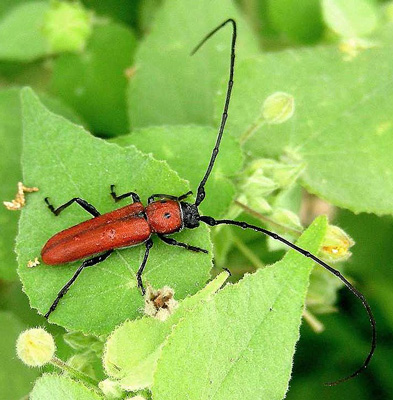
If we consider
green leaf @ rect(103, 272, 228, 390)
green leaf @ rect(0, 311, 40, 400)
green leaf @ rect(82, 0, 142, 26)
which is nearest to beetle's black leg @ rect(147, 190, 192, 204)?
green leaf @ rect(103, 272, 228, 390)

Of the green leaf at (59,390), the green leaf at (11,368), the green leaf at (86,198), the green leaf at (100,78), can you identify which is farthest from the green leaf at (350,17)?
the green leaf at (59,390)

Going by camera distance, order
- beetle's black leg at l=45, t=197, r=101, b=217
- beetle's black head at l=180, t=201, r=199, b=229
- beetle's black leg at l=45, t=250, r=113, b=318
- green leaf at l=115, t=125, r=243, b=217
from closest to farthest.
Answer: beetle's black leg at l=45, t=250, r=113, b=318 < beetle's black leg at l=45, t=197, r=101, b=217 < beetle's black head at l=180, t=201, r=199, b=229 < green leaf at l=115, t=125, r=243, b=217

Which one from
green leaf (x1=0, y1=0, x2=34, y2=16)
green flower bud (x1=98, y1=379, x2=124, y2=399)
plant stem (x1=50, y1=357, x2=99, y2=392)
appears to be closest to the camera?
green flower bud (x1=98, y1=379, x2=124, y2=399)

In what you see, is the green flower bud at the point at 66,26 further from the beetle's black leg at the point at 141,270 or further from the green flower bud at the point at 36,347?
the green flower bud at the point at 36,347

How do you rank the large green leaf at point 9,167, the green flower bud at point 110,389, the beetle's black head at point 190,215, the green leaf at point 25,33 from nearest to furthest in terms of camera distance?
the green flower bud at point 110,389 → the beetle's black head at point 190,215 → the large green leaf at point 9,167 → the green leaf at point 25,33

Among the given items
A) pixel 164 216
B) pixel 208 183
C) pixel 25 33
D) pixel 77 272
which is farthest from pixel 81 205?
pixel 25 33

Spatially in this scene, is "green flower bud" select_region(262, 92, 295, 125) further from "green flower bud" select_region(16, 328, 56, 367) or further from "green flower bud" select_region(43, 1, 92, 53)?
"green flower bud" select_region(43, 1, 92, 53)
